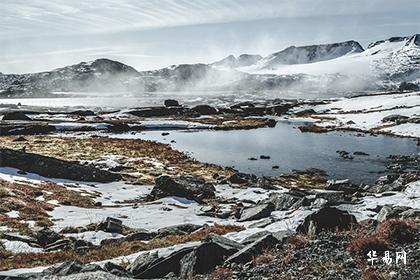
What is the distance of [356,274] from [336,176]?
107ft

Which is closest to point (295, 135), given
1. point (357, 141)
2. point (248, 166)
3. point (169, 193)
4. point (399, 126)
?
point (357, 141)

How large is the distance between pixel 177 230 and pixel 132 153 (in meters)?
34.5

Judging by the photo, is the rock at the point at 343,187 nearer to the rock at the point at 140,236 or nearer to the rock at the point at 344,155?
the rock at the point at 344,155

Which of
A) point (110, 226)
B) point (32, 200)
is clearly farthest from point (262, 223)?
point (32, 200)

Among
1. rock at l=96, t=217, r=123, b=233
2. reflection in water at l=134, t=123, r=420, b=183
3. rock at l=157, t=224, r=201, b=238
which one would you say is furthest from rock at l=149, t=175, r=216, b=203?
reflection in water at l=134, t=123, r=420, b=183

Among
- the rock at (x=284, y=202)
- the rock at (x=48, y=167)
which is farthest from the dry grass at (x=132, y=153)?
the rock at (x=284, y=202)

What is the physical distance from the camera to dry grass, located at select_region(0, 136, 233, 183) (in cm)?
4419

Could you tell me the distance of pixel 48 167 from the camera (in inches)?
1449

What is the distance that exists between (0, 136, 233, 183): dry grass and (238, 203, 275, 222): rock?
16.2 m

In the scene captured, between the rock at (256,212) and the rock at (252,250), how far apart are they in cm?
950

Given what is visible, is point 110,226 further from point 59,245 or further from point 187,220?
point 187,220

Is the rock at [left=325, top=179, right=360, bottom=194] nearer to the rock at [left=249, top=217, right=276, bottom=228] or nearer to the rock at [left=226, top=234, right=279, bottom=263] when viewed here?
the rock at [left=249, top=217, right=276, bottom=228]

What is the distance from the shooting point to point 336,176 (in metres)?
41.2

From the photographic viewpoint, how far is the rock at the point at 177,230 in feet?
66.3
